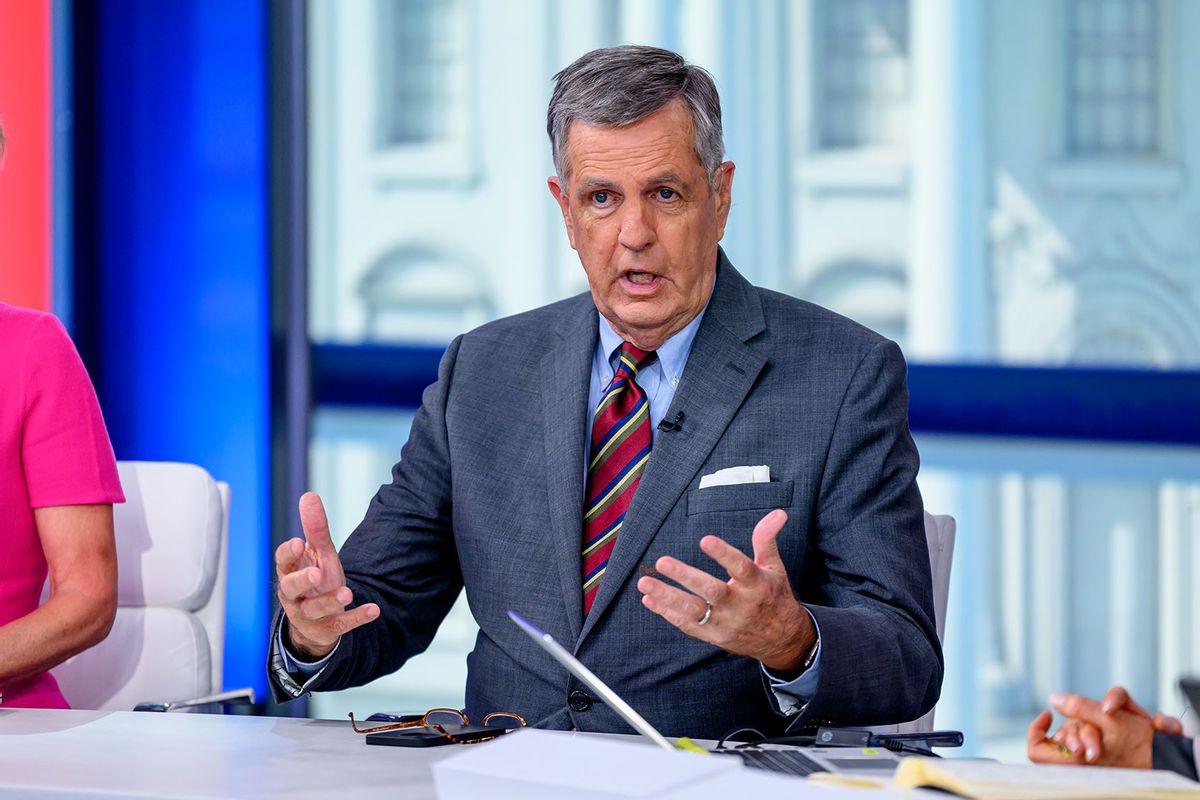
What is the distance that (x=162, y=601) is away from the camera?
204 centimetres

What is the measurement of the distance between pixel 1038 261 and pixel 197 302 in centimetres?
257

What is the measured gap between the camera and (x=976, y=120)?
399 cm

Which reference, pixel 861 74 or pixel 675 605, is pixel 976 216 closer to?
pixel 861 74

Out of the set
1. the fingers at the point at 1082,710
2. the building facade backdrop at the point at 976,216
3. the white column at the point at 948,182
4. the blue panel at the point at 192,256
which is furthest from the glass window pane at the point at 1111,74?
the fingers at the point at 1082,710

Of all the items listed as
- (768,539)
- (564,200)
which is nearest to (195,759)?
(768,539)

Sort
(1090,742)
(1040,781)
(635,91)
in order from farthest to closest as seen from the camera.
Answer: (635,91) → (1090,742) → (1040,781)

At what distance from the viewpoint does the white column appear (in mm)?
3986

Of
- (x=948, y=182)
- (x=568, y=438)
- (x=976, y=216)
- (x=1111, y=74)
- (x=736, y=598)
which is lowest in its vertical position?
(x=736, y=598)

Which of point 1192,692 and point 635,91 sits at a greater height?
point 635,91

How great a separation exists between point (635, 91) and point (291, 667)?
885 millimetres

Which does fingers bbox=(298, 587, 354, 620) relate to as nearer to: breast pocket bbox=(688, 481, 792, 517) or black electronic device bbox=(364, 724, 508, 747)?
black electronic device bbox=(364, 724, 508, 747)

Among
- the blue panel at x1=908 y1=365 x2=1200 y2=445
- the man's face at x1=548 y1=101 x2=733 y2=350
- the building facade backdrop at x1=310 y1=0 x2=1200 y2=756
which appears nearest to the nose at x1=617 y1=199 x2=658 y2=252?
the man's face at x1=548 y1=101 x2=733 y2=350

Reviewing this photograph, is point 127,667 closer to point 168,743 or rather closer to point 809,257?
point 168,743

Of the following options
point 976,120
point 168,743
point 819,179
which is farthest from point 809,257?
point 168,743
